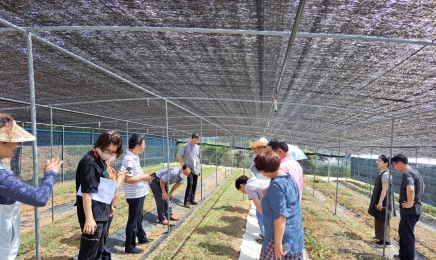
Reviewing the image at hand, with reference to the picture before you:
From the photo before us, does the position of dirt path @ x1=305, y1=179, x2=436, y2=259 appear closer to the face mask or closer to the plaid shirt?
the plaid shirt

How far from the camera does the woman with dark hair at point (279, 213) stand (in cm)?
243

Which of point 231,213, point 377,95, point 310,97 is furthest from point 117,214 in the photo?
point 377,95

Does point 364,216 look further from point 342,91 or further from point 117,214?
point 117,214

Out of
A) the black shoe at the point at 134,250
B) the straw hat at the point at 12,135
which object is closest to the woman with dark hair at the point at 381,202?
the black shoe at the point at 134,250

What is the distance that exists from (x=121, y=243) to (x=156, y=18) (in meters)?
3.34

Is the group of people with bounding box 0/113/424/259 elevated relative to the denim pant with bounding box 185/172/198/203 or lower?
elevated

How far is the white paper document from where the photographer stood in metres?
2.68

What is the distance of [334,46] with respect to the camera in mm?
3305

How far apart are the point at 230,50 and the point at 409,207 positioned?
3.23m

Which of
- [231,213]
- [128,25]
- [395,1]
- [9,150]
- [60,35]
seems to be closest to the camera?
[9,150]

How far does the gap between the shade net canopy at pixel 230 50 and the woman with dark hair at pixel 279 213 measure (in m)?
1.15

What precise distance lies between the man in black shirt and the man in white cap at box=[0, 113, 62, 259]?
4397 mm

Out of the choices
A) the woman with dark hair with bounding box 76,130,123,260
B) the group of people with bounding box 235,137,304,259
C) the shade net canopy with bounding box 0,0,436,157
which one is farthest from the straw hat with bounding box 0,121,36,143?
the group of people with bounding box 235,137,304,259

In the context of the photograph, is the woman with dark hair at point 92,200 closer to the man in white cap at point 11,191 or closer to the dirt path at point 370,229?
the man in white cap at point 11,191
